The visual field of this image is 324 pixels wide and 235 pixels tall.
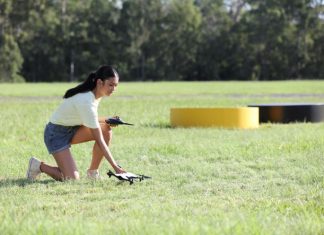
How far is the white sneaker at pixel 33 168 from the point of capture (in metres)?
7.88

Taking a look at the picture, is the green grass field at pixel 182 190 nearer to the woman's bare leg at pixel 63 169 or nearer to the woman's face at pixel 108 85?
the woman's bare leg at pixel 63 169

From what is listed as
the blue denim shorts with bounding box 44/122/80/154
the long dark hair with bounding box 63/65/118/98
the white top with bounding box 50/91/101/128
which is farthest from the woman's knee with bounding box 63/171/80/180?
the long dark hair with bounding box 63/65/118/98

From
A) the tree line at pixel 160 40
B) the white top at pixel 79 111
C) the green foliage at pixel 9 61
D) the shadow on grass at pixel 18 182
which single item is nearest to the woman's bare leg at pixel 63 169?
the shadow on grass at pixel 18 182

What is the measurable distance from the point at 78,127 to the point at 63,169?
537 millimetres

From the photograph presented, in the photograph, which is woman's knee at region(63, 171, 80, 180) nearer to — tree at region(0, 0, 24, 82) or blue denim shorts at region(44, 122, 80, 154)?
blue denim shorts at region(44, 122, 80, 154)

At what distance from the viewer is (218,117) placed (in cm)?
1502

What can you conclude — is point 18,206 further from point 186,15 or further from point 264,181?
point 186,15

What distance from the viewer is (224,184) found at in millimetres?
7418

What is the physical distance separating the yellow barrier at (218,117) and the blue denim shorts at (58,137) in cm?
728

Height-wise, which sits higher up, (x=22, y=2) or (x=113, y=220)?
(x=22, y=2)

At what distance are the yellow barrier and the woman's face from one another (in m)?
7.58

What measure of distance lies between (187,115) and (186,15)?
64.3 m

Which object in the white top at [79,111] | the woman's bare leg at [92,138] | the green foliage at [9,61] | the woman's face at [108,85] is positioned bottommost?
the green foliage at [9,61]

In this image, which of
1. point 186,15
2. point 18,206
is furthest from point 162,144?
point 186,15
